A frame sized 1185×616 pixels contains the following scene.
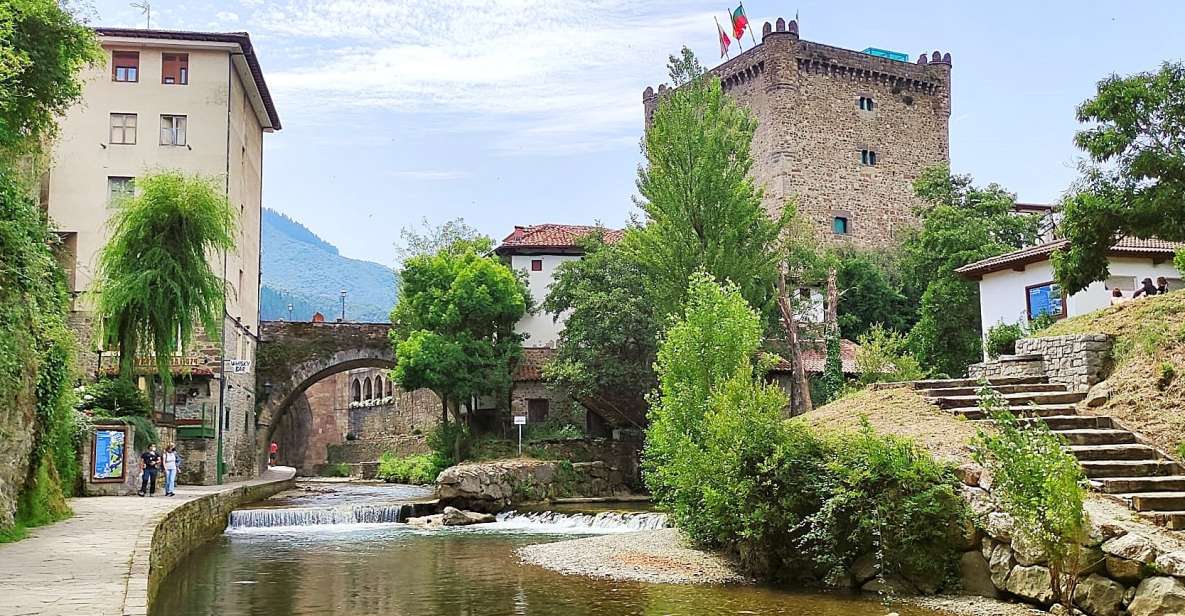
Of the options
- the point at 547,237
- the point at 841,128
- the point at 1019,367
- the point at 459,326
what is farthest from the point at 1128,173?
the point at 841,128

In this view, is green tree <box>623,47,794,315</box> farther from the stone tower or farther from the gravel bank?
the stone tower

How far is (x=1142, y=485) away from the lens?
39.7 ft

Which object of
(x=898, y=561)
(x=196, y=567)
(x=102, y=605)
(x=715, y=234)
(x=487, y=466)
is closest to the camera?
(x=102, y=605)

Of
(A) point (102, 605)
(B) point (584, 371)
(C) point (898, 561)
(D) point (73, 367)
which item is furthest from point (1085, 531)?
(B) point (584, 371)

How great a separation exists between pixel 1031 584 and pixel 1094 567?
0.89 metres

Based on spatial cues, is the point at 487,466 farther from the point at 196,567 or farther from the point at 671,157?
the point at 196,567

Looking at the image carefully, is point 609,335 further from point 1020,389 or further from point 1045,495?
point 1045,495

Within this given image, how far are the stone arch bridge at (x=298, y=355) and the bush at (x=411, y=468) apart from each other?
183 inches

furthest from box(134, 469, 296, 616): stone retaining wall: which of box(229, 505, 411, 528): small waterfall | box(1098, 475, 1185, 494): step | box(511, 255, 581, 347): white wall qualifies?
box(511, 255, 581, 347): white wall

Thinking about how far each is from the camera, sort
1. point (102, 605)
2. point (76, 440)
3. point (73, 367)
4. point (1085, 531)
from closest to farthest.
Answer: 1. point (102, 605)
2. point (1085, 531)
3. point (73, 367)
4. point (76, 440)

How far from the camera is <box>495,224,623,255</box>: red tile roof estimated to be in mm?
43500

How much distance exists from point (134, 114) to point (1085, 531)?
3002cm

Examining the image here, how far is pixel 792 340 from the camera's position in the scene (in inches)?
1296

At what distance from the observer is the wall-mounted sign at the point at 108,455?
2134cm
